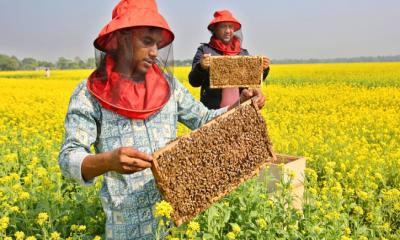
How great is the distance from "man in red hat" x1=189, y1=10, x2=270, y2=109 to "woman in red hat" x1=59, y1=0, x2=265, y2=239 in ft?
9.69

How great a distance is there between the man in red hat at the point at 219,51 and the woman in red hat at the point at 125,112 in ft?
9.69

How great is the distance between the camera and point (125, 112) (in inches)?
91.1

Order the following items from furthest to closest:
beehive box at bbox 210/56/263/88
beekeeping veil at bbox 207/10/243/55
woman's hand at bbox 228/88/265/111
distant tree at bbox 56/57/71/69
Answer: distant tree at bbox 56/57/71/69 < beekeeping veil at bbox 207/10/243/55 < beehive box at bbox 210/56/263/88 < woman's hand at bbox 228/88/265/111

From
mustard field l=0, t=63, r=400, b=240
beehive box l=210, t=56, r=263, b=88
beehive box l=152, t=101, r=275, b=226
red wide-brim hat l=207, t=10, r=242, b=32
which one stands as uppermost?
red wide-brim hat l=207, t=10, r=242, b=32

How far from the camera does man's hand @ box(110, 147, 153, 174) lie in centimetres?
192

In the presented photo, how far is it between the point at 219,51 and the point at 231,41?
9.4 inches

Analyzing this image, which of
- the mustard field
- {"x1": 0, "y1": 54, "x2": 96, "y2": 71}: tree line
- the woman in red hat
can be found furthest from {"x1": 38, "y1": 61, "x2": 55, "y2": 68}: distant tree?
the woman in red hat

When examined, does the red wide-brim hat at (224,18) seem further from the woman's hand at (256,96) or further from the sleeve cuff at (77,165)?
the sleeve cuff at (77,165)

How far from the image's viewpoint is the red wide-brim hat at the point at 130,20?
220cm

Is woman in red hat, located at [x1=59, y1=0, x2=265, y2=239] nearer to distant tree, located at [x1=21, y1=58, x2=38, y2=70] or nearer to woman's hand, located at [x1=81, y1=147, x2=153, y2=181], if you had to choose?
woman's hand, located at [x1=81, y1=147, x2=153, y2=181]

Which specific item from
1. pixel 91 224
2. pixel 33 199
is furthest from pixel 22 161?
pixel 91 224

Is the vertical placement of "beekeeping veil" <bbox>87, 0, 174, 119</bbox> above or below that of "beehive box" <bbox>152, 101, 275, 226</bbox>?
above

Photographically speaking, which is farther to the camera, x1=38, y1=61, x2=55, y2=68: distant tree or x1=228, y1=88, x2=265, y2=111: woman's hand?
x1=38, y1=61, x2=55, y2=68: distant tree

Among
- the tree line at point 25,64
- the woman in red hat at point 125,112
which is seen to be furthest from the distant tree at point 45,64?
the woman in red hat at point 125,112
